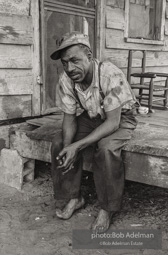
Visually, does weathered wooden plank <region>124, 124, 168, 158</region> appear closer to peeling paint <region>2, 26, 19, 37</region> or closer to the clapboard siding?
the clapboard siding

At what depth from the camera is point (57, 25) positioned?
430 centimetres

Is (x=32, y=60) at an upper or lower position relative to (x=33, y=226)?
upper

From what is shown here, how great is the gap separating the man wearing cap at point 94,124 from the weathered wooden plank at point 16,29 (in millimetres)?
1122

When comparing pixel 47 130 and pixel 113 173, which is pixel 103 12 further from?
pixel 113 173

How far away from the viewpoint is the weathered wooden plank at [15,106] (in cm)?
370

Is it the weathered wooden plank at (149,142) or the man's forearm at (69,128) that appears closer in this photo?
the weathered wooden plank at (149,142)

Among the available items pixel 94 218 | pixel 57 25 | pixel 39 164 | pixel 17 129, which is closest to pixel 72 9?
pixel 57 25

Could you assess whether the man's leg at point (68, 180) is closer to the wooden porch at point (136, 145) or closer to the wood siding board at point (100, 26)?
the wooden porch at point (136, 145)

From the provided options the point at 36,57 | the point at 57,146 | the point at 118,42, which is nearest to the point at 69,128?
the point at 57,146

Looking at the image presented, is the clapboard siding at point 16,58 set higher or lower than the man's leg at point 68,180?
higher

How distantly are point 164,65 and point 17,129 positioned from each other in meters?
3.92

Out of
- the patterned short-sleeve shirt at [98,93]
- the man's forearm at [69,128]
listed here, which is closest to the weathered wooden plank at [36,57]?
the patterned short-sleeve shirt at [98,93]

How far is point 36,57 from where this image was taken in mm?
3887

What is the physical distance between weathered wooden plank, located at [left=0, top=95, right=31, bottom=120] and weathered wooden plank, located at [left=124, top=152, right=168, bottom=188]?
63.8 inches
